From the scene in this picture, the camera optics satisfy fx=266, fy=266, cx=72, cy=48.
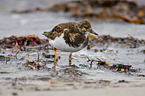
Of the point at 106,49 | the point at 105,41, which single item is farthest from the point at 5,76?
the point at 105,41

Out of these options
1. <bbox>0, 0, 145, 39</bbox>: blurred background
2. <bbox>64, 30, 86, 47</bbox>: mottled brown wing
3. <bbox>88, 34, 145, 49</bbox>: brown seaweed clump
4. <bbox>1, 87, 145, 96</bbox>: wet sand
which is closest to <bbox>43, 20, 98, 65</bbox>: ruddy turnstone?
<bbox>64, 30, 86, 47</bbox>: mottled brown wing

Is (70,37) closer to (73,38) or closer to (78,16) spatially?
(73,38)

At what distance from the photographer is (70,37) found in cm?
563

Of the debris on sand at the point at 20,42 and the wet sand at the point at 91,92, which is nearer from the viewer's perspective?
the wet sand at the point at 91,92

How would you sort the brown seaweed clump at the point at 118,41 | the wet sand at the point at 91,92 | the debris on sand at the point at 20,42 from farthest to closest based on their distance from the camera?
the brown seaweed clump at the point at 118,41 → the debris on sand at the point at 20,42 → the wet sand at the point at 91,92

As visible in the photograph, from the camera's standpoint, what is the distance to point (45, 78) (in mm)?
4695

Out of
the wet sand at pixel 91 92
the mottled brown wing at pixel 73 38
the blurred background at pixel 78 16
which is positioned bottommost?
the wet sand at pixel 91 92

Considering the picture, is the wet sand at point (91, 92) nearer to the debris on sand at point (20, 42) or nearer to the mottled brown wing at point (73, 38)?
the mottled brown wing at point (73, 38)

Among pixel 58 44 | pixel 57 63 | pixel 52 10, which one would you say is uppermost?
pixel 52 10

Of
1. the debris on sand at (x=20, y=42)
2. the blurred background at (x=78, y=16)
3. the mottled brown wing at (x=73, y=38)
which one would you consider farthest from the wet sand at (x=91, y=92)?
the blurred background at (x=78, y=16)

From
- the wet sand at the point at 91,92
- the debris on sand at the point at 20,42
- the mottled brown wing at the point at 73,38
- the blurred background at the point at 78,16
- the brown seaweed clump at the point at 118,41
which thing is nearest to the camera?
the wet sand at the point at 91,92

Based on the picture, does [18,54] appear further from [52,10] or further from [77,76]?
[52,10]

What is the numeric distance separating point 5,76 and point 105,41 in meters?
4.71

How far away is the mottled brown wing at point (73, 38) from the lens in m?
5.60
